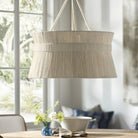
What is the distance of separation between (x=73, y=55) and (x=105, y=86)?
232 centimetres

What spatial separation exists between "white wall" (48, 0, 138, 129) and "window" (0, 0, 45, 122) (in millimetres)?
410

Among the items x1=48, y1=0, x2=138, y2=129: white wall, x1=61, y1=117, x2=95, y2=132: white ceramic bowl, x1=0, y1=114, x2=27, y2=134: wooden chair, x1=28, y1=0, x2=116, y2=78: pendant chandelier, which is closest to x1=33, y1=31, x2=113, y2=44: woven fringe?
x1=28, y1=0, x2=116, y2=78: pendant chandelier

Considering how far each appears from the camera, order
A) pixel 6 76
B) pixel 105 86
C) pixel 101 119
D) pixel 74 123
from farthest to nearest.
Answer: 1. pixel 6 76
2. pixel 105 86
3. pixel 101 119
4. pixel 74 123

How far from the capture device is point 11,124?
3273 mm

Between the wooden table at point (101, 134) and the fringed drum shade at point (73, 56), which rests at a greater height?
the fringed drum shade at point (73, 56)

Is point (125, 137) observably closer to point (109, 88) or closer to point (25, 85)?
point (109, 88)

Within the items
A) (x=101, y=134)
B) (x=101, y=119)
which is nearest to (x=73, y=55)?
(x=101, y=134)

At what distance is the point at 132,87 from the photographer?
3.74 meters

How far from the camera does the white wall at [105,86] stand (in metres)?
3.93

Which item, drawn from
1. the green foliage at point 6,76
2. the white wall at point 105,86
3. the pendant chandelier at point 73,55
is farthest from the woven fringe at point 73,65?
the green foliage at point 6,76

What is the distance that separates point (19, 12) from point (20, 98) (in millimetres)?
1112

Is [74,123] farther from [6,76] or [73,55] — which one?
[6,76]

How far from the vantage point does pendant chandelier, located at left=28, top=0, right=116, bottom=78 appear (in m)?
1.92

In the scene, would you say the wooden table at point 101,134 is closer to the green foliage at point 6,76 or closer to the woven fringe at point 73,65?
the woven fringe at point 73,65
